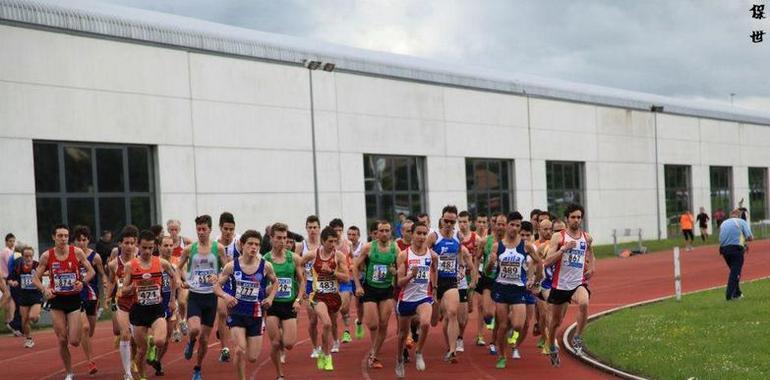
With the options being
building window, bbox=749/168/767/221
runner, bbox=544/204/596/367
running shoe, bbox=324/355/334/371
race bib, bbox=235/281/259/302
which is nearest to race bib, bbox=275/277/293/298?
race bib, bbox=235/281/259/302

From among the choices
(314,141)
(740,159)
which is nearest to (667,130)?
(740,159)

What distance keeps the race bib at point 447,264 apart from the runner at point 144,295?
151 inches

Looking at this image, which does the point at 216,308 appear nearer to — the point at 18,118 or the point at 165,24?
the point at 18,118

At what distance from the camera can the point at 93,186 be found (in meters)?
29.3

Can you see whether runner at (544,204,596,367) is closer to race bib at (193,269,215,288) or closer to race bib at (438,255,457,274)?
race bib at (438,255,457,274)

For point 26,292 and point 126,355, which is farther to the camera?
point 26,292

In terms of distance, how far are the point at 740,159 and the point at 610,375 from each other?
59.9 meters

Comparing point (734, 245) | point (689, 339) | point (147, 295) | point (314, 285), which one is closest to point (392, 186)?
point (734, 245)

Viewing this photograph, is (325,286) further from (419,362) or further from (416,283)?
(419,362)

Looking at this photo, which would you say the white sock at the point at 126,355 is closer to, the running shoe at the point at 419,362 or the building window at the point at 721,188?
the running shoe at the point at 419,362

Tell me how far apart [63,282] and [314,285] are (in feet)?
11.2

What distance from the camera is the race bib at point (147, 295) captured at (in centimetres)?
1327

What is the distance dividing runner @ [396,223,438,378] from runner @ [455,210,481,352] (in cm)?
158

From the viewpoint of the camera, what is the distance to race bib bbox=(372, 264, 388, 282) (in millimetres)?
14297
